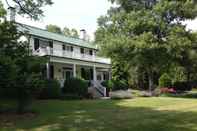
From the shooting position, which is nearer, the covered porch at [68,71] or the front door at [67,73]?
the covered porch at [68,71]

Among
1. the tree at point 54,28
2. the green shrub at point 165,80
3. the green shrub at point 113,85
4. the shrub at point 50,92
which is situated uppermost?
the tree at point 54,28

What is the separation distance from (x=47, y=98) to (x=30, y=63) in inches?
422

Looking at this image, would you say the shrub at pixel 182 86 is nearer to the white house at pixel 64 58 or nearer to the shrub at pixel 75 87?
the white house at pixel 64 58

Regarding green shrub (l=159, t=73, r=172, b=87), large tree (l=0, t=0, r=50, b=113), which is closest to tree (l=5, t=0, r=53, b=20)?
large tree (l=0, t=0, r=50, b=113)


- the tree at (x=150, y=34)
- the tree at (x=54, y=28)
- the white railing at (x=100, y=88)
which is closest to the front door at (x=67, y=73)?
the white railing at (x=100, y=88)

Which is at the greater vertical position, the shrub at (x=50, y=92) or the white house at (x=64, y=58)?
the white house at (x=64, y=58)

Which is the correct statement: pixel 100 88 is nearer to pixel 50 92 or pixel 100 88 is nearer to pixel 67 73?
pixel 67 73

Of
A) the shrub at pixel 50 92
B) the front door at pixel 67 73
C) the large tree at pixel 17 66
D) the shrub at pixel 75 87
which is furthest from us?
the front door at pixel 67 73

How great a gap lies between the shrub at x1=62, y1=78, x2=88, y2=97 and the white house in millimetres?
2098

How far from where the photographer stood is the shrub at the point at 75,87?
3064 centimetres

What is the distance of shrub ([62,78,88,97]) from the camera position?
30641 millimetres

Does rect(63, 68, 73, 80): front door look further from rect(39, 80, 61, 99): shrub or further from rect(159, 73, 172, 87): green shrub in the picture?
rect(159, 73, 172, 87): green shrub

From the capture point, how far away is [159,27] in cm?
3428

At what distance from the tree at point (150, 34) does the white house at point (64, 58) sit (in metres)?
3.34
